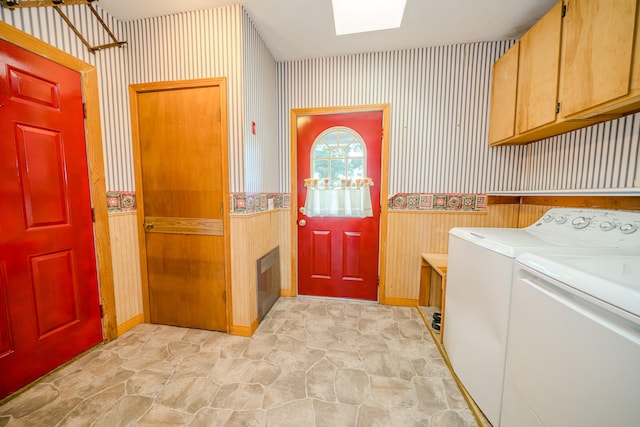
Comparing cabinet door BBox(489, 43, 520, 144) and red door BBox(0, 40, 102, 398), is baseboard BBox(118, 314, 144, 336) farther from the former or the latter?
cabinet door BBox(489, 43, 520, 144)

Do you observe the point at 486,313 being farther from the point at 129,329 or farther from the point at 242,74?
the point at 129,329

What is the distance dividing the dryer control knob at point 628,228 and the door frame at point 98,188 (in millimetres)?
3341

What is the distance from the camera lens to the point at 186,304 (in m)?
2.10

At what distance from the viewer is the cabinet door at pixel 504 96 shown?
1.92 metres

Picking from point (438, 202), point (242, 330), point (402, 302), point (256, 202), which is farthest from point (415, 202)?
point (242, 330)

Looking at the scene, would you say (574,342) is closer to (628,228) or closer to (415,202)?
(628,228)

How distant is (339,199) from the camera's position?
257 centimetres

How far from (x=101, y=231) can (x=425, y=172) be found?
9.78 feet

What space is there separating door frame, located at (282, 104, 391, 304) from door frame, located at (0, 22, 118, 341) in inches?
62.6

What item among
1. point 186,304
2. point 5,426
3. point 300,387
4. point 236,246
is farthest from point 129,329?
point 300,387

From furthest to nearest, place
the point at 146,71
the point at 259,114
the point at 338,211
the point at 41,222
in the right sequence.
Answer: the point at 338,211 → the point at 259,114 → the point at 146,71 → the point at 41,222

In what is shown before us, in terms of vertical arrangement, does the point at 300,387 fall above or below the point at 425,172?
below

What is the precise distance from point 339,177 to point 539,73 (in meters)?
1.75

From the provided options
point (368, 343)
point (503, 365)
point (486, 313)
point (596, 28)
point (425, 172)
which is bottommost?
point (368, 343)
